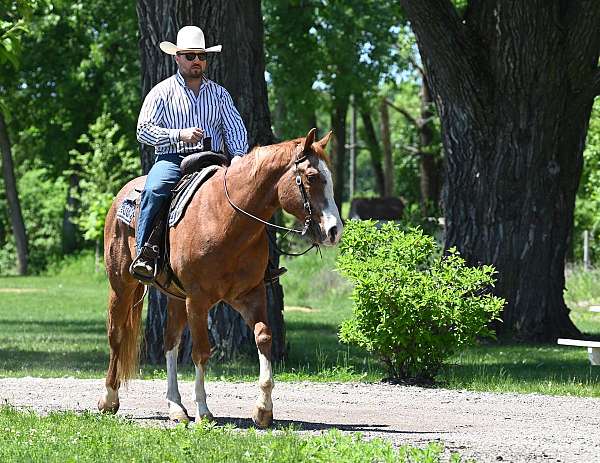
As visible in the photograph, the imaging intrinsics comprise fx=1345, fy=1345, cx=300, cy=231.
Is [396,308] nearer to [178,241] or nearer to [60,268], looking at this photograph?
[178,241]

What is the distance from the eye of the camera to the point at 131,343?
11828 mm

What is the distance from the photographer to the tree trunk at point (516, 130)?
1900 cm

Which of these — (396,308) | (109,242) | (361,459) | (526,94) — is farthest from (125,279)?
(526,94)

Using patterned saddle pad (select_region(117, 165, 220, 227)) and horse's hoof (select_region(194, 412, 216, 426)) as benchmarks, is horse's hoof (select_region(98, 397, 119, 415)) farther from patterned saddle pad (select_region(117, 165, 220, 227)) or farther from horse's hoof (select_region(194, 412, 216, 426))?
patterned saddle pad (select_region(117, 165, 220, 227))

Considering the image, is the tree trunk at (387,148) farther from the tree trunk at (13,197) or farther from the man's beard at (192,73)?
the man's beard at (192,73)

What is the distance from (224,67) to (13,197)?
1404 inches

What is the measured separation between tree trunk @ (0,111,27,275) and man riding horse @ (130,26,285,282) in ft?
130

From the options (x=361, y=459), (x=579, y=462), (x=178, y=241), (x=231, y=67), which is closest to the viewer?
(x=361, y=459)

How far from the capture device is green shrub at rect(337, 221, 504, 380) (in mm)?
13594

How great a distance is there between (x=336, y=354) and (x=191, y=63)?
789 centimetres

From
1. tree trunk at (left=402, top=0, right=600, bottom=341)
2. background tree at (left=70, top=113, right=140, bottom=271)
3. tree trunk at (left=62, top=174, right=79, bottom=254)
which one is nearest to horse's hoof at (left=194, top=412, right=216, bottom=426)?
tree trunk at (left=402, top=0, right=600, bottom=341)

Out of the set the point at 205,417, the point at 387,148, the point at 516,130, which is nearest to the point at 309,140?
the point at 205,417

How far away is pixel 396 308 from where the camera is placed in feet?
45.0

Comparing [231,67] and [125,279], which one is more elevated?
[231,67]
